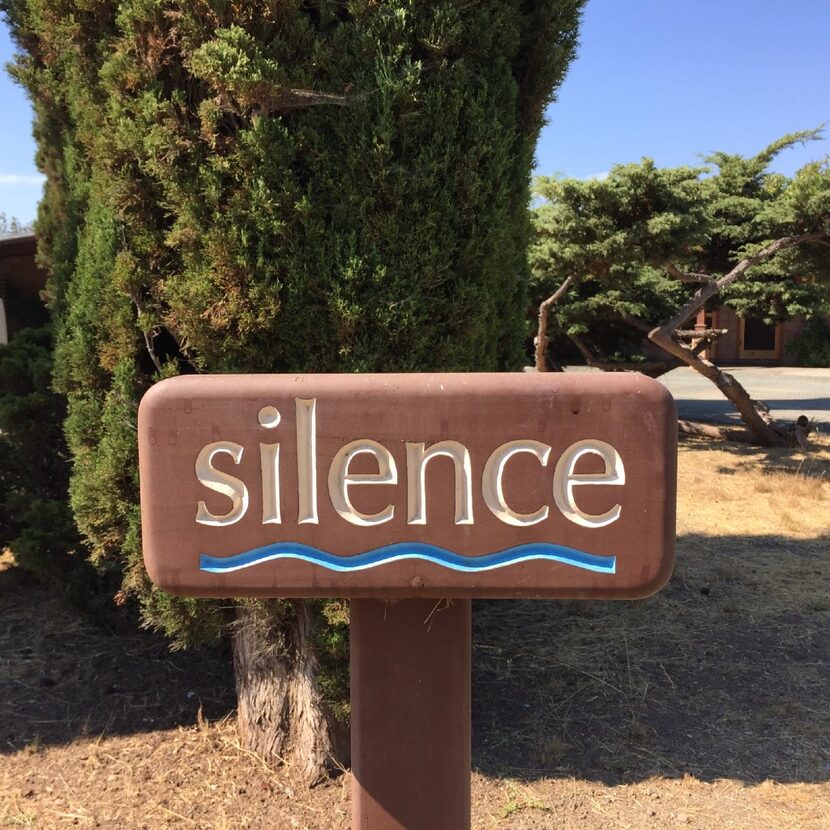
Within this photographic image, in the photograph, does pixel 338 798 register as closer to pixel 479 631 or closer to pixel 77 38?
pixel 479 631

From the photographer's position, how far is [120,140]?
252 centimetres

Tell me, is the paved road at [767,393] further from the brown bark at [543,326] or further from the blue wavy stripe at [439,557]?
the blue wavy stripe at [439,557]

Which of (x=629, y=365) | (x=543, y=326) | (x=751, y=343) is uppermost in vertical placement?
(x=543, y=326)

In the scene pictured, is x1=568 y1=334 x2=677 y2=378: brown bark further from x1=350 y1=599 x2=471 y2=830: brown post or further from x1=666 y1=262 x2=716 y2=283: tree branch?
x1=350 y1=599 x2=471 y2=830: brown post

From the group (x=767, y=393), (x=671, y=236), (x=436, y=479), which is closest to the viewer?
(x=436, y=479)

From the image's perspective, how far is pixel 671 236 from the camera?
7.81 metres

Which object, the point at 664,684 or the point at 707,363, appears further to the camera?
the point at 707,363

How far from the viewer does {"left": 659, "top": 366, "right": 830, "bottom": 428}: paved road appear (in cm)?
1441

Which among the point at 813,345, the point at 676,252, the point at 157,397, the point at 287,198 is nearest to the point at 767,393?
the point at 813,345

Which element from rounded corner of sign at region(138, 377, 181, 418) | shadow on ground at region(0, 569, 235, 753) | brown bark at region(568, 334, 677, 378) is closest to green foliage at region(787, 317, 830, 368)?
brown bark at region(568, 334, 677, 378)

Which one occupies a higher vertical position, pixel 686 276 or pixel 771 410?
pixel 686 276

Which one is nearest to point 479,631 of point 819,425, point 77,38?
point 77,38

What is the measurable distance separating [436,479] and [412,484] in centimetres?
4

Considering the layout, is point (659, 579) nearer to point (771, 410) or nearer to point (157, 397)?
point (157, 397)
